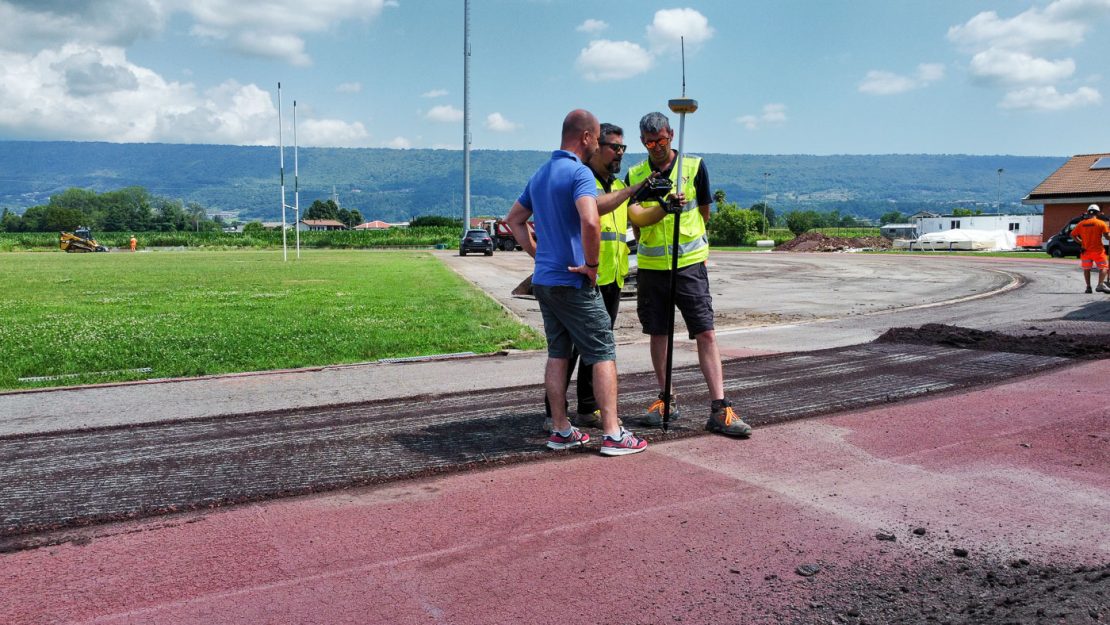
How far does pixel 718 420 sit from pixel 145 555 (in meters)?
3.45

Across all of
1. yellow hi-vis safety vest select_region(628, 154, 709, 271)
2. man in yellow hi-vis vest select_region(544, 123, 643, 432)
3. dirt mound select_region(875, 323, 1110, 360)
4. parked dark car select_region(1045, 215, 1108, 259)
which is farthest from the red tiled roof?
man in yellow hi-vis vest select_region(544, 123, 643, 432)

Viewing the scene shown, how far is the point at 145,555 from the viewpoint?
352cm

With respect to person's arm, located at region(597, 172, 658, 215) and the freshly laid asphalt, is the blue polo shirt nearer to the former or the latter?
person's arm, located at region(597, 172, 658, 215)

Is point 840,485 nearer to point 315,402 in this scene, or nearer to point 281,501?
point 281,501

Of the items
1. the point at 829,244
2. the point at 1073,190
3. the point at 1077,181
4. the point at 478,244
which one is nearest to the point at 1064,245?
the point at 1073,190

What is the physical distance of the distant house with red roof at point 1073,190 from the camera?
153 ft

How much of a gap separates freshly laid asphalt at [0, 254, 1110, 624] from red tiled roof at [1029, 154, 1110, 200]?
48.9m

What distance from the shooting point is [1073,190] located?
4794 centimetres

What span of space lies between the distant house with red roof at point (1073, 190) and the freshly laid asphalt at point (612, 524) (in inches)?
1908

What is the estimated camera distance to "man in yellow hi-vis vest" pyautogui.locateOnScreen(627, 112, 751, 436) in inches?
205

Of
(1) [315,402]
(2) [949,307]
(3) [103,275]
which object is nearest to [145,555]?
(1) [315,402]

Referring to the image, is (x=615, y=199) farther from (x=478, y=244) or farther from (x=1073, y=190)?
(x=1073, y=190)

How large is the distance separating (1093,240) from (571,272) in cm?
1600

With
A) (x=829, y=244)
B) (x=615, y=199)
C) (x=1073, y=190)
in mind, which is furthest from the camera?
(x=829, y=244)
